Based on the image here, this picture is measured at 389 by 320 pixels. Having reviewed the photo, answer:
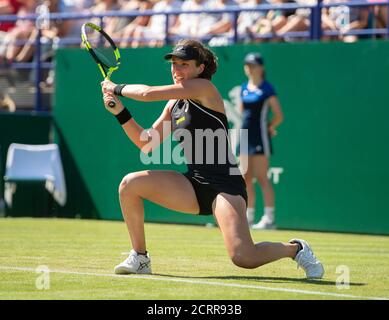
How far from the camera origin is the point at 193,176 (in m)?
8.52

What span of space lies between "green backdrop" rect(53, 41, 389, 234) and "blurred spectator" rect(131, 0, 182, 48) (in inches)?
30.8

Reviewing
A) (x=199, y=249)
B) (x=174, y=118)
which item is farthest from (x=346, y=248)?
(x=174, y=118)

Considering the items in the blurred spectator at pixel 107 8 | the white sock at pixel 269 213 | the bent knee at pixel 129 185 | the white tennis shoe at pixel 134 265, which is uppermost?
the blurred spectator at pixel 107 8

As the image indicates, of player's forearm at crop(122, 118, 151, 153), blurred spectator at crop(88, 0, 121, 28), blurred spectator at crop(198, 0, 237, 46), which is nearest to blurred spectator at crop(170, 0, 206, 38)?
blurred spectator at crop(198, 0, 237, 46)

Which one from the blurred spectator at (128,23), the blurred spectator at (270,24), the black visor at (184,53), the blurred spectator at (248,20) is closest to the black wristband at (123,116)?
the black visor at (184,53)

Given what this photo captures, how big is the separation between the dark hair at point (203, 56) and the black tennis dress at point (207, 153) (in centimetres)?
31

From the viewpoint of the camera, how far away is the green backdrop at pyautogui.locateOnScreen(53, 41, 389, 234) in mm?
14234

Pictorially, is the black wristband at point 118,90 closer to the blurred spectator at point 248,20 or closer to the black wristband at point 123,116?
the black wristband at point 123,116

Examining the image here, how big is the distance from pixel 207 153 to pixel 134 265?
110 centimetres

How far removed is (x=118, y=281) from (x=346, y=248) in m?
4.57

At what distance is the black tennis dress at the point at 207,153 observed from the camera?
8398mm

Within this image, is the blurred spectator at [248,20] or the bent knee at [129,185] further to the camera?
the blurred spectator at [248,20]

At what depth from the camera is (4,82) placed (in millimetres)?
19141

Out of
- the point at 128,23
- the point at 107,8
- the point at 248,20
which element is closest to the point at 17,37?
the point at 107,8
